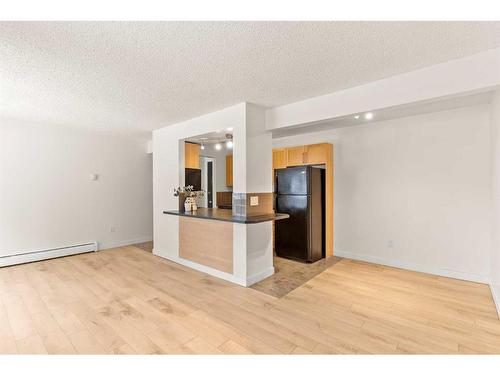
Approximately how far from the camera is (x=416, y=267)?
3.74 meters

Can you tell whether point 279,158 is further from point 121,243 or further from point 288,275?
point 121,243

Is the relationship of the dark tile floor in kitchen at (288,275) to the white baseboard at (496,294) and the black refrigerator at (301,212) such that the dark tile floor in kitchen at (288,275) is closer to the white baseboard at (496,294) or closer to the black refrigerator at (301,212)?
the black refrigerator at (301,212)

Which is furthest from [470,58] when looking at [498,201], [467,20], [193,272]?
[193,272]

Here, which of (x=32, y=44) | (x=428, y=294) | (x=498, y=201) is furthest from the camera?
(x=428, y=294)

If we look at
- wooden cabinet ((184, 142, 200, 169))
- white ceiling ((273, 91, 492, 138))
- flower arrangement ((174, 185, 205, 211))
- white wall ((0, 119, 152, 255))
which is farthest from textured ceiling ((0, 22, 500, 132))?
flower arrangement ((174, 185, 205, 211))

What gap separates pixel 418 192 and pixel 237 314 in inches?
130

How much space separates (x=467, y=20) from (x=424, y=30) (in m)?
0.25

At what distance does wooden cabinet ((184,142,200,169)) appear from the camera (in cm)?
469

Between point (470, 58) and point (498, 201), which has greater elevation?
point (470, 58)

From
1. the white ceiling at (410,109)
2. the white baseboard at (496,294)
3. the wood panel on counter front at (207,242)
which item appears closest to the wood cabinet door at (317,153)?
the white ceiling at (410,109)

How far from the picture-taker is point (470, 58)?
213 centimetres

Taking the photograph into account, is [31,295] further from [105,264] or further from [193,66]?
[193,66]

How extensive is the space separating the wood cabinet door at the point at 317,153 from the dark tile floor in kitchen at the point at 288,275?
1.85 meters

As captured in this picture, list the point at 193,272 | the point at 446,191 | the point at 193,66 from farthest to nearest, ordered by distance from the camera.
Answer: the point at 193,272
the point at 446,191
the point at 193,66
